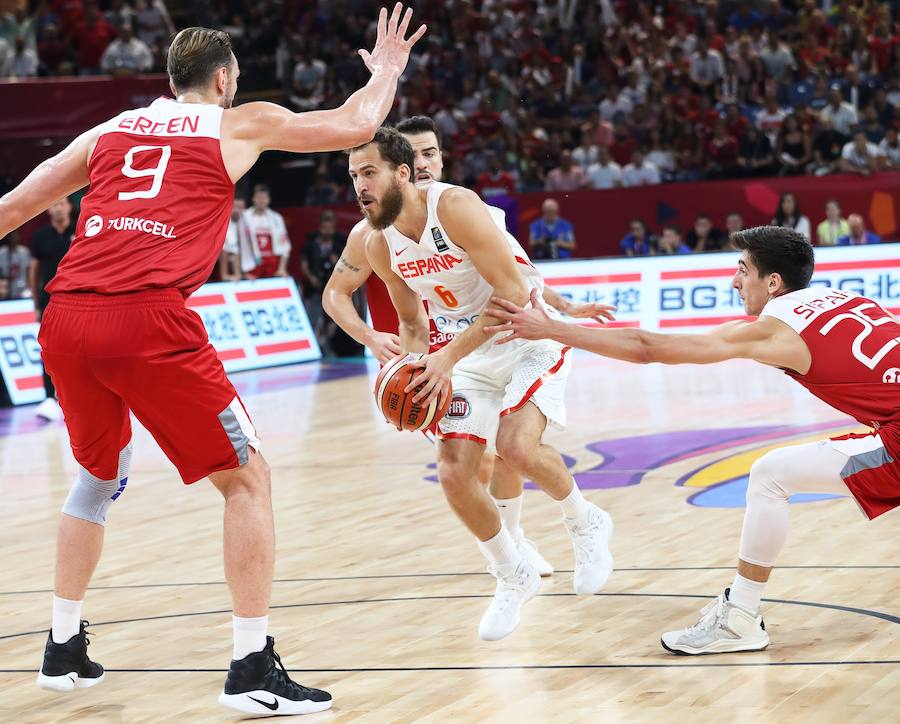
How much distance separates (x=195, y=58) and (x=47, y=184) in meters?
0.64

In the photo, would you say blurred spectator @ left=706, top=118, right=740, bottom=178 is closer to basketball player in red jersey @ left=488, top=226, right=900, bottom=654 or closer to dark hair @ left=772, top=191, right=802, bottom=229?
dark hair @ left=772, top=191, right=802, bottom=229

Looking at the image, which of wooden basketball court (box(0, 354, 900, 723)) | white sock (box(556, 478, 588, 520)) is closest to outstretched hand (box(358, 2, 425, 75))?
white sock (box(556, 478, 588, 520))

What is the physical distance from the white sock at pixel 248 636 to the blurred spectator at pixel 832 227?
1239cm

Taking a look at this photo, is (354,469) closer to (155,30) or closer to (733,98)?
(733,98)

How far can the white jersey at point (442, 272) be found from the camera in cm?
545

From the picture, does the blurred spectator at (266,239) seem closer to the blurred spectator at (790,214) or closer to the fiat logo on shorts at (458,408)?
the blurred spectator at (790,214)

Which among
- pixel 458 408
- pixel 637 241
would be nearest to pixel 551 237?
pixel 637 241

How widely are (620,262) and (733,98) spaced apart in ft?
13.9

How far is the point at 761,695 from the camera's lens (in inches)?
165

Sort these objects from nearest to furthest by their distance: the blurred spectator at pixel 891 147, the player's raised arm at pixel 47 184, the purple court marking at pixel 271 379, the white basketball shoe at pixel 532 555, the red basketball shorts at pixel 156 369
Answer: the red basketball shorts at pixel 156 369 → the player's raised arm at pixel 47 184 → the white basketball shoe at pixel 532 555 → the purple court marking at pixel 271 379 → the blurred spectator at pixel 891 147

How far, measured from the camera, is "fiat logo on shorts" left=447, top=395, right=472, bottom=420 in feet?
18.0

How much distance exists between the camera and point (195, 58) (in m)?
4.43

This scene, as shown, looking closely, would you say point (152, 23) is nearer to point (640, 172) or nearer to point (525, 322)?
point (640, 172)

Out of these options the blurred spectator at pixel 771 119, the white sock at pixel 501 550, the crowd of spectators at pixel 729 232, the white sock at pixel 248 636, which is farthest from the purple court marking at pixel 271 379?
the white sock at pixel 248 636
